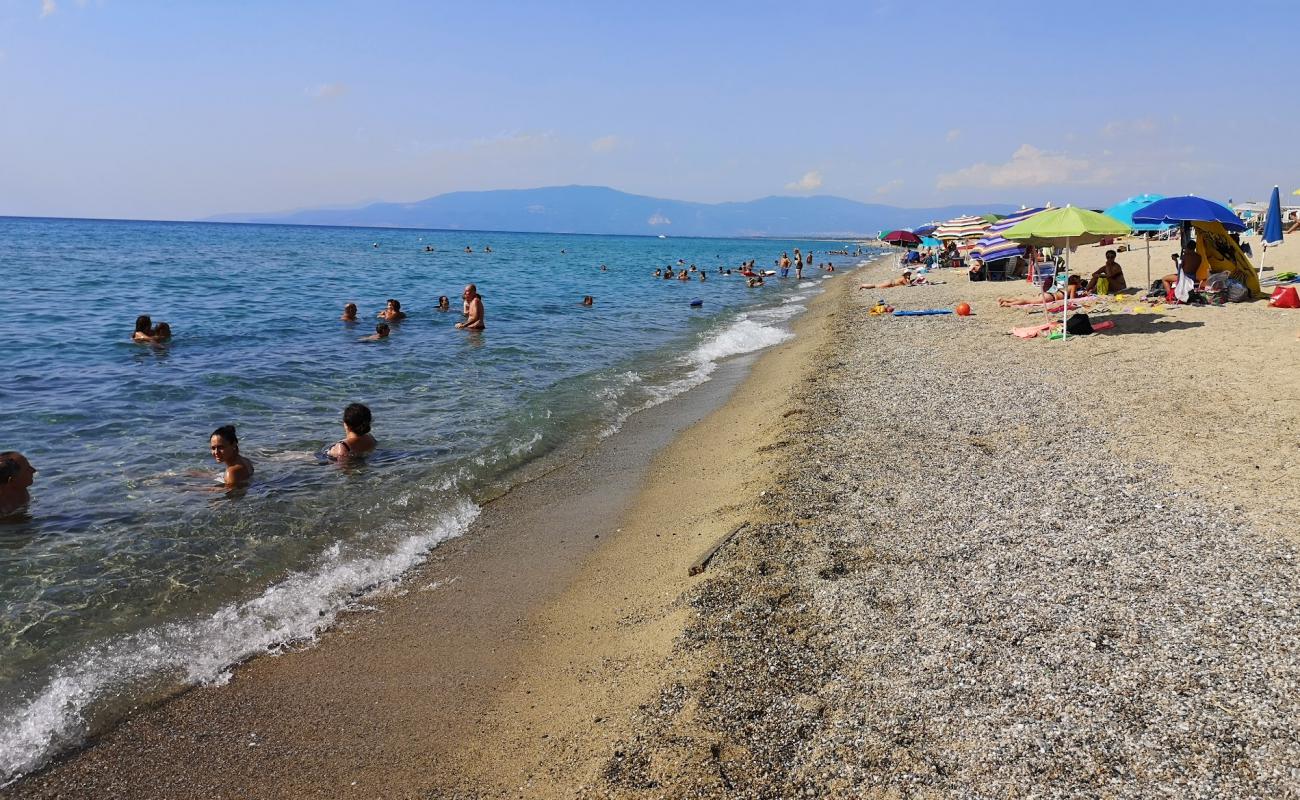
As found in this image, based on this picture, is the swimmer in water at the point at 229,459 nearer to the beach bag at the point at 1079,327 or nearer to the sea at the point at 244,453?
the sea at the point at 244,453

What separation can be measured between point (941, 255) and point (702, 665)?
128 ft

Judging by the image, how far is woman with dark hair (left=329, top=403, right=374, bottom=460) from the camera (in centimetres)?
800

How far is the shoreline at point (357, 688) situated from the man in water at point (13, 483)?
13.0ft

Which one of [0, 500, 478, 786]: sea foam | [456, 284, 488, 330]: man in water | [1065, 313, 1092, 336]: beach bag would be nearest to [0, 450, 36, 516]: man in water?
[0, 500, 478, 786]: sea foam

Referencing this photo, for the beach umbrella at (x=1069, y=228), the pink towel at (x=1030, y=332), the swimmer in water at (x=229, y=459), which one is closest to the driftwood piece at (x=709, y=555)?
the swimmer in water at (x=229, y=459)

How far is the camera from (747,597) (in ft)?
14.9

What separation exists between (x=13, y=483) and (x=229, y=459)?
1.72 meters

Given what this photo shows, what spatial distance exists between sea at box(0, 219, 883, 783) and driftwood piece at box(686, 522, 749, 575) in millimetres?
2383

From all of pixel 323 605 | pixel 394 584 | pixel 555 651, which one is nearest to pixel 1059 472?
pixel 555 651

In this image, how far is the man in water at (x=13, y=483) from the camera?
6354mm

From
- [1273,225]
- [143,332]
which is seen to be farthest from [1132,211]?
[143,332]

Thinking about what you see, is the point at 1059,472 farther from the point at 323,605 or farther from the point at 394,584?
the point at 323,605

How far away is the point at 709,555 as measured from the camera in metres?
5.24

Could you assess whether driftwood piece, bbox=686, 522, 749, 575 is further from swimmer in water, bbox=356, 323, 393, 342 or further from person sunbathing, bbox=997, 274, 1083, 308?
person sunbathing, bbox=997, 274, 1083, 308
